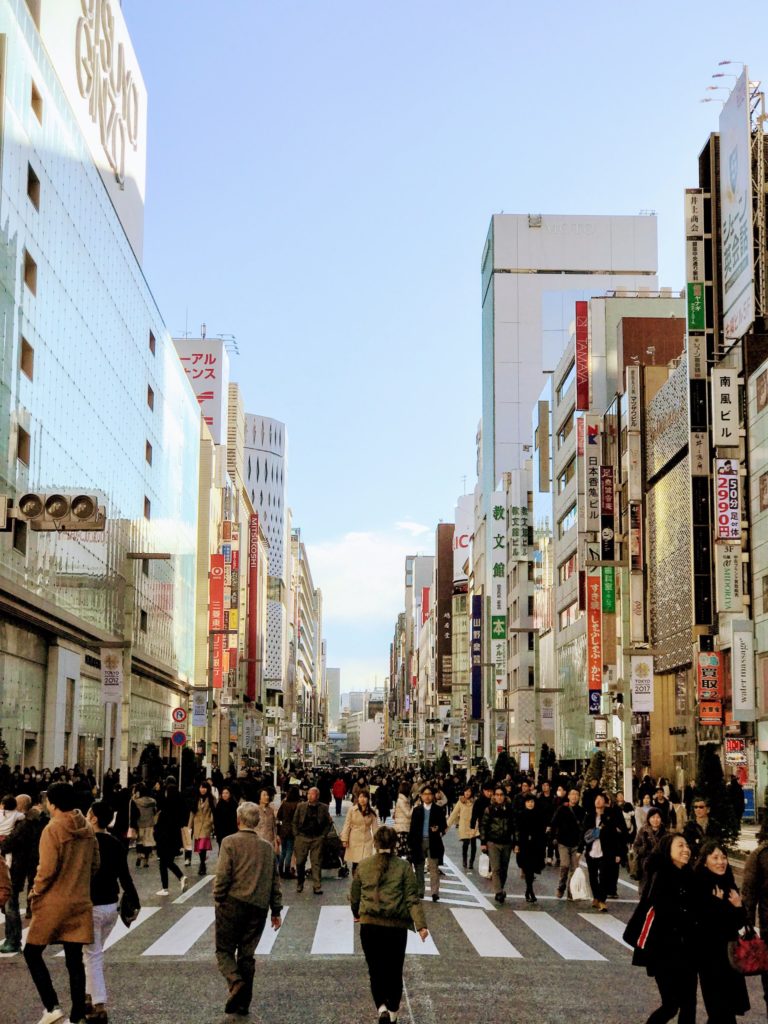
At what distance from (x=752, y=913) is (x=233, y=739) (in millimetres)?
95336

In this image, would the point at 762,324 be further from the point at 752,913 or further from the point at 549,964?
the point at 752,913

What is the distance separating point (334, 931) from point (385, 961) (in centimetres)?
647

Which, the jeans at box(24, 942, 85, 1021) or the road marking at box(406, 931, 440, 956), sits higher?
the jeans at box(24, 942, 85, 1021)

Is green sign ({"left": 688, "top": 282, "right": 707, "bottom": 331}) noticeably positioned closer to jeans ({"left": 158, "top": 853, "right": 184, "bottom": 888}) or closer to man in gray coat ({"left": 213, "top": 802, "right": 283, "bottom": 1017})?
jeans ({"left": 158, "top": 853, "right": 184, "bottom": 888})

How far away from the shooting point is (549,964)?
535 inches

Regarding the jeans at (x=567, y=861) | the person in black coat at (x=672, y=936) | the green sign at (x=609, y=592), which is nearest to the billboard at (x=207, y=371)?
the green sign at (x=609, y=592)

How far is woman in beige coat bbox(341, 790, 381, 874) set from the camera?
758 inches

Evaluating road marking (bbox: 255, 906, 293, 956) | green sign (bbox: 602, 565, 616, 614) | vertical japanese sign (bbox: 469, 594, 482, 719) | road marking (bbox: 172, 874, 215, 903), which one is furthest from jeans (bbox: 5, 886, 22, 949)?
vertical japanese sign (bbox: 469, 594, 482, 719)

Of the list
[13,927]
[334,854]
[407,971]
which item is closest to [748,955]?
[407,971]

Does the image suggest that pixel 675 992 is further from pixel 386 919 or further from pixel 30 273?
pixel 30 273

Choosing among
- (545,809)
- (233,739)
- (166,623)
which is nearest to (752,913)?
(545,809)

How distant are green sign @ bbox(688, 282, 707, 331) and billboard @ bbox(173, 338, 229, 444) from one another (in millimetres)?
63937

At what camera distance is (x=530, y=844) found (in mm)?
20688

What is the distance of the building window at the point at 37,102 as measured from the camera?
3788 centimetres
